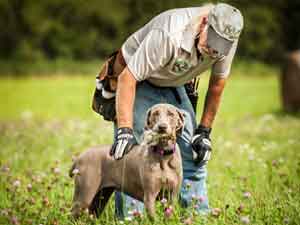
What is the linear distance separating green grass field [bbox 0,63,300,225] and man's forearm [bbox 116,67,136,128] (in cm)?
70

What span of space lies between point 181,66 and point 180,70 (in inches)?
2.5

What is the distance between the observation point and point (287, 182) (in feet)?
21.8

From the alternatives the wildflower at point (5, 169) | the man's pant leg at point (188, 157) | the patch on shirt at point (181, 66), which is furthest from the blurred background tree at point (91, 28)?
the patch on shirt at point (181, 66)

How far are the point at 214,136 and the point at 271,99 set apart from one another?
9.96 m

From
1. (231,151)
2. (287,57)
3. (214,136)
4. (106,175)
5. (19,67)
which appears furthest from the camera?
(19,67)

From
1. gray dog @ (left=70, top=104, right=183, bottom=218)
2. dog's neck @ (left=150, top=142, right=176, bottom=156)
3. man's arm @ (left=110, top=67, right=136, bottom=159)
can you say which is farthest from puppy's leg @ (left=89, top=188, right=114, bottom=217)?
dog's neck @ (left=150, top=142, right=176, bottom=156)

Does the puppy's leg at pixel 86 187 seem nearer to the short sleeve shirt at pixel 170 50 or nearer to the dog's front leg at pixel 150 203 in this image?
the dog's front leg at pixel 150 203

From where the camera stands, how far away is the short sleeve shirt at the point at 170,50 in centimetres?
498

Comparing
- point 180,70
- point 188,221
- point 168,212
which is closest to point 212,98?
point 180,70

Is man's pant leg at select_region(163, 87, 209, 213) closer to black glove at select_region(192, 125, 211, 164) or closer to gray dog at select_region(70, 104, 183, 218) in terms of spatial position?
black glove at select_region(192, 125, 211, 164)

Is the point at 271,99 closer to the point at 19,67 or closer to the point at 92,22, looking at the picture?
the point at 19,67

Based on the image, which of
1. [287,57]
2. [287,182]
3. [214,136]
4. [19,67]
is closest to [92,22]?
[19,67]

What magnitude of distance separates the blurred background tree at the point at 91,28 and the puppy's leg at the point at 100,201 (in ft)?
106

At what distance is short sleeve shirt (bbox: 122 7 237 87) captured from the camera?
498cm
